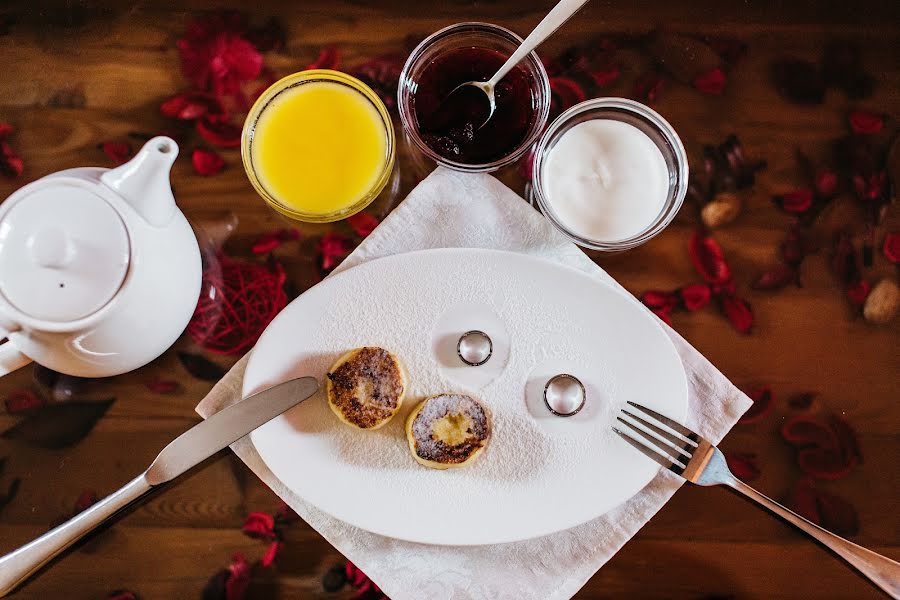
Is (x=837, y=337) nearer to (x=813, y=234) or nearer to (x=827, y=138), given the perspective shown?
(x=813, y=234)

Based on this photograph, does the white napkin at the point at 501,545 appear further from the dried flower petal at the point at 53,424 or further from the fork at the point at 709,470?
the dried flower petal at the point at 53,424

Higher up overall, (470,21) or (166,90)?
(470,21)

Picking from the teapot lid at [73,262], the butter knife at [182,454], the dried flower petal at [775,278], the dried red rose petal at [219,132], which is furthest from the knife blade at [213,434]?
the dried flower petal at [775,278]

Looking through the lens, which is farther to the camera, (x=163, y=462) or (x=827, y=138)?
(x=827, y=138)

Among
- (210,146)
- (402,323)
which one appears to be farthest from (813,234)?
(210,146)

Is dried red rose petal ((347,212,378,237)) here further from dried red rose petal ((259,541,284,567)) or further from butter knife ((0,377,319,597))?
dried red rose petal ((259,541,284,567))

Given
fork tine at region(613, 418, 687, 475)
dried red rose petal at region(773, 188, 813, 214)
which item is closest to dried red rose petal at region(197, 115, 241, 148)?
fork tine at region(613, 418, 687, 475)
